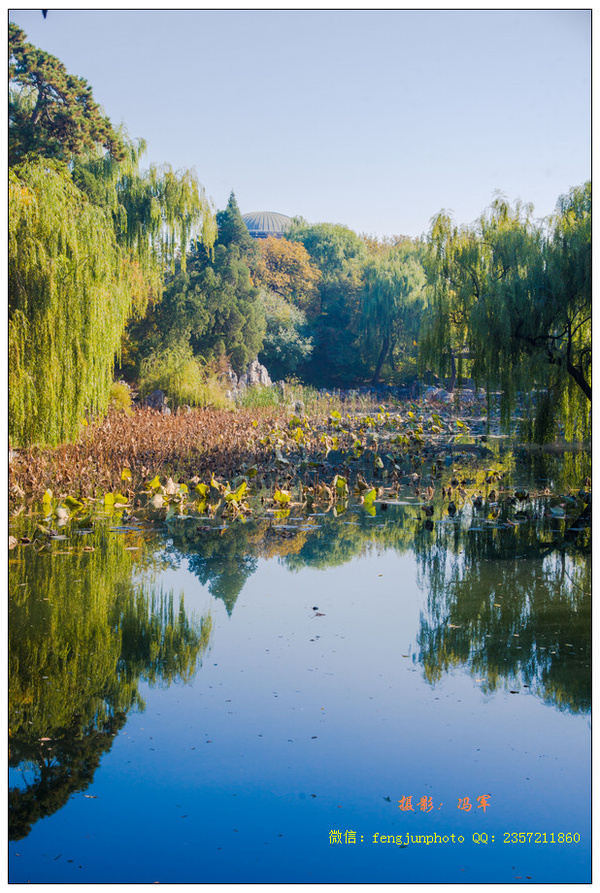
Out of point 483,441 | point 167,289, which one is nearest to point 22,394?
point 483,441

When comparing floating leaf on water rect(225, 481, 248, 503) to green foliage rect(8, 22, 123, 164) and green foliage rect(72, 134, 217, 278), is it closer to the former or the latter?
green foliage rect(8, 22, 123, 164)

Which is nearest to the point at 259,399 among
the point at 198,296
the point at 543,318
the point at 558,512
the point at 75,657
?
the point at 198,296

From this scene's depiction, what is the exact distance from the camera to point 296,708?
3332 millimetres

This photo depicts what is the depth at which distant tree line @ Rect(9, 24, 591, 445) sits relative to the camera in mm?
7371

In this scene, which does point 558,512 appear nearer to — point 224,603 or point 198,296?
point 224,603

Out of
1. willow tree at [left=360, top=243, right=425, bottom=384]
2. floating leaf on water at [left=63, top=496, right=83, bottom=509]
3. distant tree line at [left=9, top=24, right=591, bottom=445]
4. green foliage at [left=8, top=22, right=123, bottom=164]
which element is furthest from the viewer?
willow tree at [left=360, top=243, right=425, bottom=384]

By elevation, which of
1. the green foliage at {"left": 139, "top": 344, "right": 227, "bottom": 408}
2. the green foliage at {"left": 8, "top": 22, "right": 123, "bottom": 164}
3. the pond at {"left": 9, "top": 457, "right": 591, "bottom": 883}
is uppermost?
the green foliage at {"left": 8, "top": 22, "right": 123, "bottom": 164}

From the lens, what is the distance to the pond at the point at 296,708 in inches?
96.7

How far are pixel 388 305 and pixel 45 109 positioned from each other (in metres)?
13.6

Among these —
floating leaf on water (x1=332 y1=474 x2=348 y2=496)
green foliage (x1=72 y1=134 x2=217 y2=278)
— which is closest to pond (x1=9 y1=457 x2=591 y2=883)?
floating leaf on water (x1=332 y1=474 x2=348 y2=496)

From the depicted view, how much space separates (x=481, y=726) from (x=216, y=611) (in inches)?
75.0

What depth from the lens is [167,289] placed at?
18469 mm

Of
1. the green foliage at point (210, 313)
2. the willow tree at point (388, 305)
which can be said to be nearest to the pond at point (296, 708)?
the green foliage at point (210, 313)

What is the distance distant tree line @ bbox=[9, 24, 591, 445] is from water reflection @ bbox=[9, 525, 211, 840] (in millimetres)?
2512
